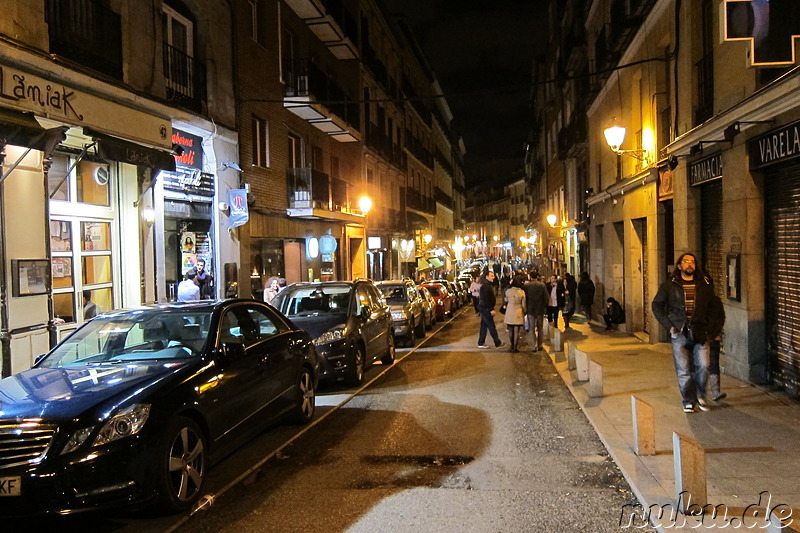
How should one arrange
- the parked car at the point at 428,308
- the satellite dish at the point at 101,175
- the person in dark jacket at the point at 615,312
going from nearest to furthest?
the satellite dish at the point at 101,175 → the person in dark jacket at the point at 615,312 → the parked car at the point at 428,308

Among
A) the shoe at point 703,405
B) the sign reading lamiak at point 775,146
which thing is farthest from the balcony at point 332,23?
the shoe at point 703,405

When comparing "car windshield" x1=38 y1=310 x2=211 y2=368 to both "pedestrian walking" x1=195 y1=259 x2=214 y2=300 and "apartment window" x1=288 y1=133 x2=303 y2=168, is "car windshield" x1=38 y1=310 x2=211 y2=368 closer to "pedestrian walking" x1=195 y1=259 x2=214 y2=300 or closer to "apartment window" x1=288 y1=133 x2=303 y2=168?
"pedestrian walking" x1=195 y1=259 x2=214 y2=300

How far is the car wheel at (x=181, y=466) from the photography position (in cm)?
460

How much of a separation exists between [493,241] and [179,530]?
92218 millimetres

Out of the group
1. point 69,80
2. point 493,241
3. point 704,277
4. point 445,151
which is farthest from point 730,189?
point 493,241

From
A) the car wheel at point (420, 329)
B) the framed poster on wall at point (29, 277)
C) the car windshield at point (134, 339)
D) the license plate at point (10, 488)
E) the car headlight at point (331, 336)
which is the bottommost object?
the car wheel at point (420, 329)

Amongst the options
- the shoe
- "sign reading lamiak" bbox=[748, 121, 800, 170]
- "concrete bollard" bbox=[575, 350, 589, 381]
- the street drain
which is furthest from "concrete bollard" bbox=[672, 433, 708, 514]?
"concrete bollard" bbox=[575, 350, 589, 381]

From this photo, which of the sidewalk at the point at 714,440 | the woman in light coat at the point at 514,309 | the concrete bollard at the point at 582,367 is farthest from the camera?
the woman in light coat at the point at 514,309

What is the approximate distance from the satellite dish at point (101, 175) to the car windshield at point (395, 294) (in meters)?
7.59

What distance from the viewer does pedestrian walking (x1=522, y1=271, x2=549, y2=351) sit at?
554 inches

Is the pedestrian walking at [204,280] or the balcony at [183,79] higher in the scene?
the balcony at [183,79]

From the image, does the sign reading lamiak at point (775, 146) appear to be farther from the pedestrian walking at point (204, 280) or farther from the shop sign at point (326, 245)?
the shop sign at point (326, 245)

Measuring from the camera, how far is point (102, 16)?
→ 1085cm

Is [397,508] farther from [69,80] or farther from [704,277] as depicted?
[69,80]
